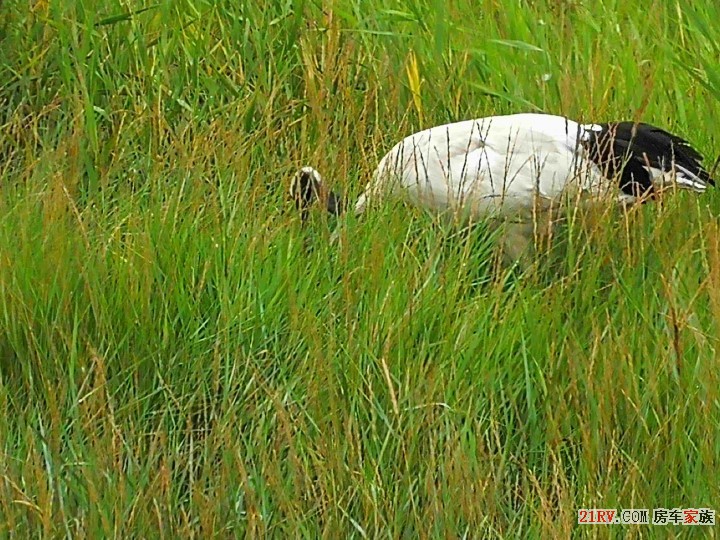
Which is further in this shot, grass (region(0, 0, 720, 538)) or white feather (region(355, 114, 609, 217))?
white feather (region(355, 114, 609, 217))

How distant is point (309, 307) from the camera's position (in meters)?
2.25

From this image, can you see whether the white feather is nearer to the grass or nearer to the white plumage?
the white plumage

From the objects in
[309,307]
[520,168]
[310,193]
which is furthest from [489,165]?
[309,307]

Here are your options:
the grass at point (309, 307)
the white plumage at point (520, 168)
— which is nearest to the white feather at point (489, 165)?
the white plumage at point (520, 168)

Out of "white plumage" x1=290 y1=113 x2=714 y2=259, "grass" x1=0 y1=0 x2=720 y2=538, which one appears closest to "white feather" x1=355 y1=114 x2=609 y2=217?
"white plumage" x1=290 y1=113 x2=714 y2=259

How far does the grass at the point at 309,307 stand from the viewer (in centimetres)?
179

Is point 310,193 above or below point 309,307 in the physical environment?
above

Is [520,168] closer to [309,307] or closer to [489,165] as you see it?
[489,165]

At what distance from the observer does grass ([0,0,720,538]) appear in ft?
5.87

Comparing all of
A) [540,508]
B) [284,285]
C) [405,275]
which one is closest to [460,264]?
[405,275]

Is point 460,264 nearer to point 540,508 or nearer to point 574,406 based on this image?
point 574,406

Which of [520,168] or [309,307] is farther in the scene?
[520,168]

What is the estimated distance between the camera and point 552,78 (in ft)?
11.2

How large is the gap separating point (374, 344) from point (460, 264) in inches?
16.9
